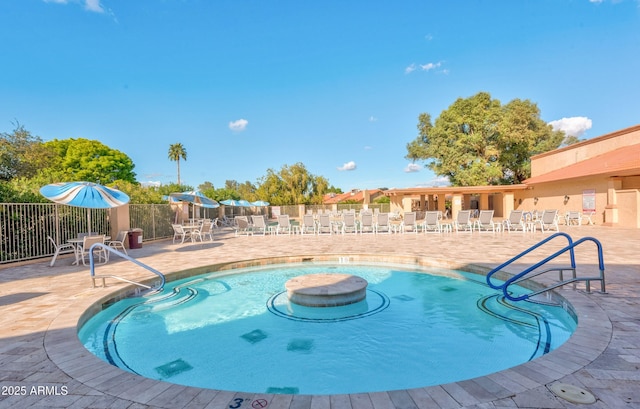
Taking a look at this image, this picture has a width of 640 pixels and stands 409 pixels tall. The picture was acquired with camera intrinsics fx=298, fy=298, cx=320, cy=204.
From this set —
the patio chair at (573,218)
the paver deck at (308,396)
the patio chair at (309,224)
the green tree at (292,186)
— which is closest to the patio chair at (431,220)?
the patio chair at (309,224)

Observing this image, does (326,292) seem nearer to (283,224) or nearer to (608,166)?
(283,224)

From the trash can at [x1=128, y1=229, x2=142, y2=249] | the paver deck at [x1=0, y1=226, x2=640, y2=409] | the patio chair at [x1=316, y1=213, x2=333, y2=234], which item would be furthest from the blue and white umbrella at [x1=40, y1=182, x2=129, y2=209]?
the patio chair at [x1=316, y1=213, x2=333, y2=234]

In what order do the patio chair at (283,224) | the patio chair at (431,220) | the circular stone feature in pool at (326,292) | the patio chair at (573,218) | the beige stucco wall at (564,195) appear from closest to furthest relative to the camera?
1. the circular stone feature in pool at (326,292)
2. the patio chair at (431,220)
3. the patio chair at (283,224)
4. the patio chair at (573,218)
5. the beige stucco wall at (564,195)

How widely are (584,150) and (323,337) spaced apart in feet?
87.2

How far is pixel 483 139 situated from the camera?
2630cm

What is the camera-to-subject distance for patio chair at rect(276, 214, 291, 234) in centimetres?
1495

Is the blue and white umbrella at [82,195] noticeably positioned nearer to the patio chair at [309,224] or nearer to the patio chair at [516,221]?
the patio chair at [309,224]

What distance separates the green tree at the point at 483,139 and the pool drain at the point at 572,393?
2627 centimetres

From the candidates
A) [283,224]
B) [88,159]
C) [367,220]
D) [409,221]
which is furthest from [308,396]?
[88,159]

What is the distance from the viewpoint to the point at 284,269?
319 inches

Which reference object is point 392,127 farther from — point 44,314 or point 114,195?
point 44,314

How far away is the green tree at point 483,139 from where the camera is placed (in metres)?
25.6

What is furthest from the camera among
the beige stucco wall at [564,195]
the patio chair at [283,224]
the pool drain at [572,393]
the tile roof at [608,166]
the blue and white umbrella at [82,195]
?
the beige stucco wall at [564,195]

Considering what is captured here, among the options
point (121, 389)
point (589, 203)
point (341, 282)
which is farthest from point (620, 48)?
point (121, 389)
